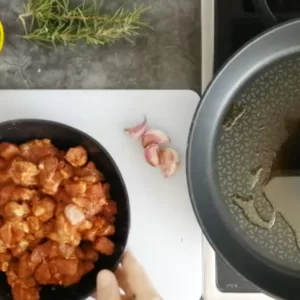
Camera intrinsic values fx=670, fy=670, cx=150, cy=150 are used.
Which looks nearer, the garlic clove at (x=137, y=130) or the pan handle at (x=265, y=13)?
the pan handle at (x=265, y=13)

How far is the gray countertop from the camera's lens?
1063mm

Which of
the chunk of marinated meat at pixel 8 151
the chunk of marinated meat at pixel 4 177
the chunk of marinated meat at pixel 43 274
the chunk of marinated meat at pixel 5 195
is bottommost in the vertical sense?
the chunk of marinated meat at pixel 43 274

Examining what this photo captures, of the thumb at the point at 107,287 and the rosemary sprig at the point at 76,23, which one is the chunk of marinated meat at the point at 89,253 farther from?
the rosemary sprig at the point at 76,23

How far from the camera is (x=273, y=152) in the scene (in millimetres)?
1014

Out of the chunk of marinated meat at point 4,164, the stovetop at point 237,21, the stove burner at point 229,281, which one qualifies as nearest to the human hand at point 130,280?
the stove burner at point 229,281

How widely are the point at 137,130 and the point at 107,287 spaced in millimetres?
246

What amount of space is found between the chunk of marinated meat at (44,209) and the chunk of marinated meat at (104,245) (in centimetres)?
8

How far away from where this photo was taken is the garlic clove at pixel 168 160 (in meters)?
1.05

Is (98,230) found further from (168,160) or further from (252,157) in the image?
(252,157)

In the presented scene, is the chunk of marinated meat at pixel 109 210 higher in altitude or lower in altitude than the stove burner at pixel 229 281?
higher

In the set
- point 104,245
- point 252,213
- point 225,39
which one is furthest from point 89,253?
point 225,39

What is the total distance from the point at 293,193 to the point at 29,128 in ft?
1.37

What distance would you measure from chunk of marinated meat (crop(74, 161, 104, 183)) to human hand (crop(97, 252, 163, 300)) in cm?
14

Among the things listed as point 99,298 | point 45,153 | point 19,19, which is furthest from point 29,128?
point 99,298
